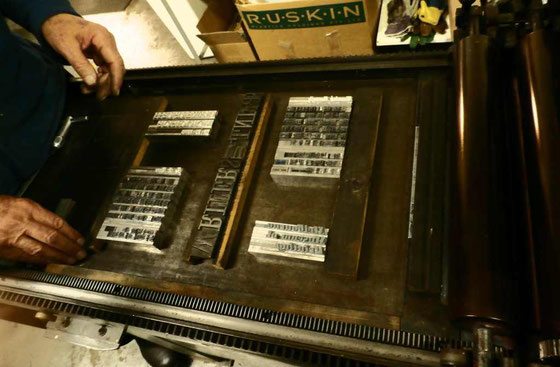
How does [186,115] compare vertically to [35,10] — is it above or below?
below

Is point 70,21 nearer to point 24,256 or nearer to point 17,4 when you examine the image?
point 17,4

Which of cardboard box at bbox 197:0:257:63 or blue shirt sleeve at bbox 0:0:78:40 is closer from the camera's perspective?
blue shirt sleeve at bbox 0:0:78:40

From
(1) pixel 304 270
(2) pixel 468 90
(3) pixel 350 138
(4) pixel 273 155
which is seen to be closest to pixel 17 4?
(4) pixel 273 155

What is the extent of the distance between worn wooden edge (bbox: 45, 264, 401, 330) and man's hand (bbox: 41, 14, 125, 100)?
2.26ft

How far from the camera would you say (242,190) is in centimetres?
119

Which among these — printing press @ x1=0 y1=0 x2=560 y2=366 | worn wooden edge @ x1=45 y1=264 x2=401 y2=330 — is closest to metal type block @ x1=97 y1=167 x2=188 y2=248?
printing press @ x1=0 y1=0 x2=560 y2=366

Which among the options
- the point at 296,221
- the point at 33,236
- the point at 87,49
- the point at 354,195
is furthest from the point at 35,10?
the point at 354,195

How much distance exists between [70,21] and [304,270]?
1.38 m

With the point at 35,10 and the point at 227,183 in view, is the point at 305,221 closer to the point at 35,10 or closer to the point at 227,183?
the point at 227,183

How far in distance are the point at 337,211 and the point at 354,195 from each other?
7 cm

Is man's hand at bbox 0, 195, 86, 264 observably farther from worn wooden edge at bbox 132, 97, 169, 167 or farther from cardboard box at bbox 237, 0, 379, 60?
cardboard box at bbox 237, 0, 379, 60

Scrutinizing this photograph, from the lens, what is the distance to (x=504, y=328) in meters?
0.71

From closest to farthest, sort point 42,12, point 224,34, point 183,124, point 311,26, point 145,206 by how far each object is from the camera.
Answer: point 145,206
point 183,124
point 42,12
point 311,26
point 224,34

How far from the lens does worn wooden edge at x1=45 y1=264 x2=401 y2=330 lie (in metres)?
0.91
